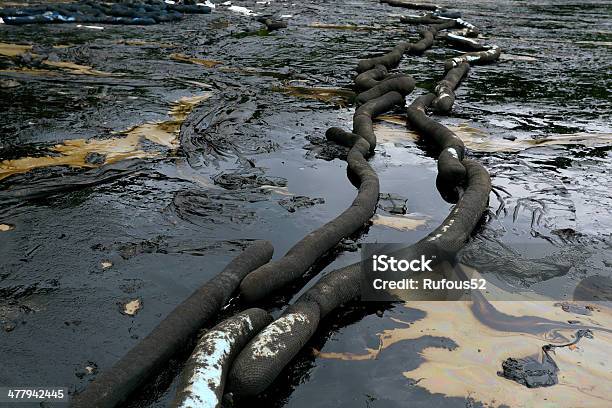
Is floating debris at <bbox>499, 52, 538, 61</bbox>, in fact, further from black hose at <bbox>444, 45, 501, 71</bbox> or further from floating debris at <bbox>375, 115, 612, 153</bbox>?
floating debris at <bbox>375, 115, 612, 153</bbox>

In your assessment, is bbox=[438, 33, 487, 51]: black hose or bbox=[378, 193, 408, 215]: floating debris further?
bbox=[438, 33, 487, 51]: black hose

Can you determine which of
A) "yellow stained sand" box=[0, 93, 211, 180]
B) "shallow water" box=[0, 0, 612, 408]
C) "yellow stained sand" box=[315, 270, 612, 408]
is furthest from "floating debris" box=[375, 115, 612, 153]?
"yellow stained sand" box=[315, 270, 612, 408]

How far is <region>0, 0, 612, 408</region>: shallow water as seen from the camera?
2977 millimetres

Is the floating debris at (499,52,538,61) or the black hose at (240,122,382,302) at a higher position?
the black hose at (240,122,382,302)

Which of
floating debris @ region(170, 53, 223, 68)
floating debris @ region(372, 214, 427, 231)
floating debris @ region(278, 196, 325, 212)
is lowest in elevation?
floating debris @ region(170, 53, 223, 68)

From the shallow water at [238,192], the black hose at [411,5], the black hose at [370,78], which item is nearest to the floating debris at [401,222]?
the shallow water at [238,192]

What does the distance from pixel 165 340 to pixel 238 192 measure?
7.11 feet

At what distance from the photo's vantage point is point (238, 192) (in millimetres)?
4750

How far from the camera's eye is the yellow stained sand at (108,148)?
5113 millimetres

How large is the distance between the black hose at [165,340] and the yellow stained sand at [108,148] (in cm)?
249

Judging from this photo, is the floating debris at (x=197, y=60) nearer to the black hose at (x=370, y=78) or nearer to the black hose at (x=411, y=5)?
the black hose at (x=370, y=78)

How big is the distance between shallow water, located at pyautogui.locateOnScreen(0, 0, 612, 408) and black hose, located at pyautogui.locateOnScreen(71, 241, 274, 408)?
0.40ft

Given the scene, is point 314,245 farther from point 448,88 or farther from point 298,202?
point 448,88

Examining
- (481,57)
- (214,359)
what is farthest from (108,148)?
(481,57)
